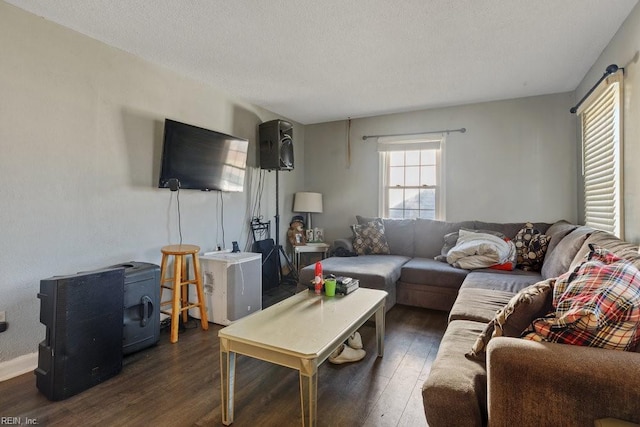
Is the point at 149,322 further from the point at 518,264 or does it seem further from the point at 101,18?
the point at 518,264

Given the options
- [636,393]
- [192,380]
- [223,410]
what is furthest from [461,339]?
[192,380]

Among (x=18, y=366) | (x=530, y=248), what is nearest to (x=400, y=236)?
(x=530, y=248)

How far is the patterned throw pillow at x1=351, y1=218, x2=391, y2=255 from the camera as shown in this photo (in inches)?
157

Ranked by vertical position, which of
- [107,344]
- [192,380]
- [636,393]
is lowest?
[192,380]

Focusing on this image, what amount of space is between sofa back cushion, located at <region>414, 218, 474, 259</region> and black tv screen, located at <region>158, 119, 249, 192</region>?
224 cm

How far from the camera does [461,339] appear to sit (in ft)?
5.23

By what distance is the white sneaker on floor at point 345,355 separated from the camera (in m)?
2.17

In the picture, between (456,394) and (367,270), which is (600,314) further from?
(367,270)

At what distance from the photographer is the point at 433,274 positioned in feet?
10.5

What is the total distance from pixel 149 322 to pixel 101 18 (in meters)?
2.13

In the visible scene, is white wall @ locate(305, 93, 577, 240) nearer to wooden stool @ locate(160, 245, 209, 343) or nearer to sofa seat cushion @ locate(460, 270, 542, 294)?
sofa seat cushion @ locate(460, 270, 542, 294)

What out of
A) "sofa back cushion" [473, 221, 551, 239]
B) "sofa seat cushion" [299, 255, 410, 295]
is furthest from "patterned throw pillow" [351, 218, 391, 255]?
"sofa back cushion" [473, 221, 551, 239]

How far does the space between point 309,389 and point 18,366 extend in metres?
2.00

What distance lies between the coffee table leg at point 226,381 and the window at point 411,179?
10.8ft
